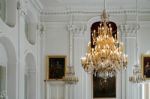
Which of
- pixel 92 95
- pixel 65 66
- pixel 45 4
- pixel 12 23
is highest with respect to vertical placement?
pixel 45 4

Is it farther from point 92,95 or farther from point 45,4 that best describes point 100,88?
point 45,4

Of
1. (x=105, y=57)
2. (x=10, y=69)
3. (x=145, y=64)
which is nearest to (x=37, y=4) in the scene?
(x=10, y=69)

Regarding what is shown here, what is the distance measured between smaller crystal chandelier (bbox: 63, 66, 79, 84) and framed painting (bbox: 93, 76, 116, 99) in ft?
3.86

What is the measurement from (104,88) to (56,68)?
96.0 inches

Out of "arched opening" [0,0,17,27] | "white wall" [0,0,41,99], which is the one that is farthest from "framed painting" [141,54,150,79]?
"arched opening" [0,0,17,27]

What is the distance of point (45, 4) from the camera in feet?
59.4

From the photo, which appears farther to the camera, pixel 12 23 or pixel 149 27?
pixel 149 27

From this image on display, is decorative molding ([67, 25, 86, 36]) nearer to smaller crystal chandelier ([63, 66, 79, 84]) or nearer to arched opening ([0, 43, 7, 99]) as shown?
smaller crystal chandelier ([63, 66, 79, 84])

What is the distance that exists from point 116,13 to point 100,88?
11.9ft

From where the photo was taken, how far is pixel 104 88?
18250 mm

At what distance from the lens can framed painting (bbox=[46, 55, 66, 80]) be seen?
18.4 metres

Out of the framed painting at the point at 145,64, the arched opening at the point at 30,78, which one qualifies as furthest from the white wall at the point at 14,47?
the framed painting at the point at 145,64

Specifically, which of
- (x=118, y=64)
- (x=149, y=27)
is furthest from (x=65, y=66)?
(x=118, y=64)

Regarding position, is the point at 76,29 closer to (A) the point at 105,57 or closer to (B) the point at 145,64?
(B) the point at 145,64
